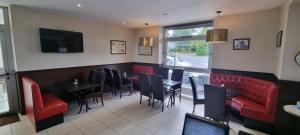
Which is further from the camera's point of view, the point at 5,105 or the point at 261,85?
the point at 5,105

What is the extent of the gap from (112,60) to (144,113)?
276 centimetres

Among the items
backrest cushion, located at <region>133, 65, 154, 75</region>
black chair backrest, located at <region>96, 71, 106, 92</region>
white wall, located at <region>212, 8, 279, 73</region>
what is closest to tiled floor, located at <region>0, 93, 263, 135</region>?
black chair backrest, located at <region>96, 71, 106, 92</region>

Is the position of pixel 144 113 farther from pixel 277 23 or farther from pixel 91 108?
pixel 277 23

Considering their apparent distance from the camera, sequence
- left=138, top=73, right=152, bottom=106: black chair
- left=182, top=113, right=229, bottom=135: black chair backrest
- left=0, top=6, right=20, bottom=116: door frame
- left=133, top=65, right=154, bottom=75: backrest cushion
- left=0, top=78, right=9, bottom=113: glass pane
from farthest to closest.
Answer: left=133, top=65, right=154, bottom=75: backrest cushion, left=138, top=73, right=152, bottom=106: black chair, left=0, top=78, right=9, bottom=113: glass pane, left=0, top=6, right=20, bottom=116: door frame, left=182, top=113, right=229, bottom=135: black chair backrest

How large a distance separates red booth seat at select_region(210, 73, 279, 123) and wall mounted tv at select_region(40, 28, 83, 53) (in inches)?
165

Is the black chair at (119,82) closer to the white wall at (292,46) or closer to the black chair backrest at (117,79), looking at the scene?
the black chair backrest at (117,79)

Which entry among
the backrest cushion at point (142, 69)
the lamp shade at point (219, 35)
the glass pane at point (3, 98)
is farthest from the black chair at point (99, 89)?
the lamp shade at point (219, 35)

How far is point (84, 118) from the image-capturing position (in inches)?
129

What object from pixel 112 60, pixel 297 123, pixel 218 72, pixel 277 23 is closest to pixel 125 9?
pixel 112 60

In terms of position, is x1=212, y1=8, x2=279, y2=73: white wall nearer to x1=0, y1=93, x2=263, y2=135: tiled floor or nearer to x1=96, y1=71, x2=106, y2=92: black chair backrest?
x1=0, y1=93, x2=263, y2=135: tiled floor

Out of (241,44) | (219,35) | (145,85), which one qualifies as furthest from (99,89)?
(241,44)

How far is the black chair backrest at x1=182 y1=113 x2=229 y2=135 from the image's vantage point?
3.66 feet

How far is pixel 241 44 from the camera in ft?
12.1

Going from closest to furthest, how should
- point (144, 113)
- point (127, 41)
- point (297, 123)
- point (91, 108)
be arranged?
point (297, 123) → point (144, 113) → point (91, 108) → point (127, 41)
